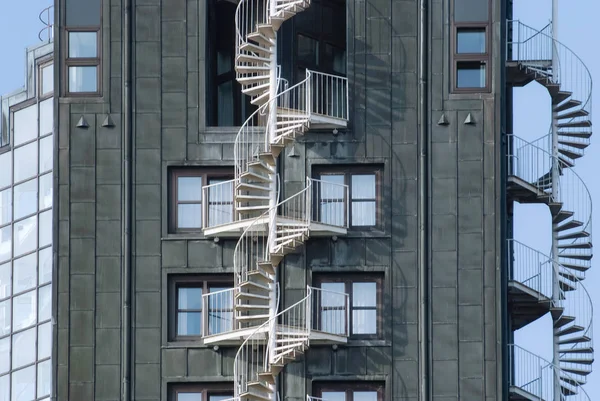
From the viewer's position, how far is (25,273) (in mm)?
93438

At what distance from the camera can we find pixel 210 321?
83.0 meters

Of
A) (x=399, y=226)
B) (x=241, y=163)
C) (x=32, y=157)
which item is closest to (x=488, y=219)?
(x=399, y=226)

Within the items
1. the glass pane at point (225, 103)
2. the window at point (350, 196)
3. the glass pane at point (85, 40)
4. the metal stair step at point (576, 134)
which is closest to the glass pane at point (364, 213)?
the window at point (350, 196)

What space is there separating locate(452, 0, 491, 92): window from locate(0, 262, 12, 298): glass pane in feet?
62.4

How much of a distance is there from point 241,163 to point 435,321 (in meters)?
7.93

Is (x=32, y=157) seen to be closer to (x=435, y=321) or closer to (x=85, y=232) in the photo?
(x=85, y=232)

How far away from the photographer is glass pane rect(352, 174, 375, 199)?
83.9m

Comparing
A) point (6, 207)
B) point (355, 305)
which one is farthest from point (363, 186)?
point (6, 207)

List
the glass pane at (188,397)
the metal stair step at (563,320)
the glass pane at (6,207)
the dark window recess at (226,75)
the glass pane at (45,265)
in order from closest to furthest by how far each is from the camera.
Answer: the glass pane at (188,397), the metal stair step at (563,320), the dark window recess at (226,75), the glass pane at (45,265), the glass pane at (6,207)

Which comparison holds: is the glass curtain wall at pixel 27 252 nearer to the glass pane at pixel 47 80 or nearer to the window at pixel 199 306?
the glass pane at pixel 47 80

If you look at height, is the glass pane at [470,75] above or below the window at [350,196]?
above

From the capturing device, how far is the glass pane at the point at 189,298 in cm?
8344

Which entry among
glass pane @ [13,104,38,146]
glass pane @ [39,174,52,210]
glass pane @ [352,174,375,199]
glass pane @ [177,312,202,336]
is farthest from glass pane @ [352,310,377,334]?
glass pane @ [13,104,38,146]

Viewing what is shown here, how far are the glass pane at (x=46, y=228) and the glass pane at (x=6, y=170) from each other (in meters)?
Answer: 2.28
